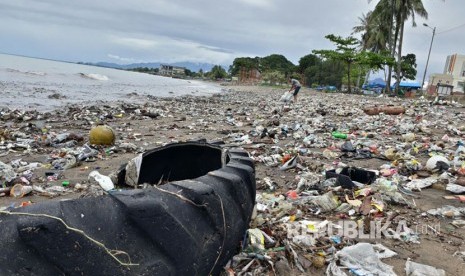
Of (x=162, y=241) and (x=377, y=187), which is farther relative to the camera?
(x=377, y=187)

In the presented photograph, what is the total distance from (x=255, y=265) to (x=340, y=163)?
10.6ft

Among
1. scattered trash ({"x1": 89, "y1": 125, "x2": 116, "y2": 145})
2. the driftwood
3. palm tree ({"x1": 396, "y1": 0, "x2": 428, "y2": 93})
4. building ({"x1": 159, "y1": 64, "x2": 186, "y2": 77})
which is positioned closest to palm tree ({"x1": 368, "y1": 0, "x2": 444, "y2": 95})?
palm tree ({"x1": 396, "y1": 0, "x2": 428, "y2": 93})

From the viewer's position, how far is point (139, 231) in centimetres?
142

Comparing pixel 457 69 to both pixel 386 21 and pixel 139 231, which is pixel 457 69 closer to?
pixel 386 21

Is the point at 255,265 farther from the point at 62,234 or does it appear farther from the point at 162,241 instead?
the point at 62,234

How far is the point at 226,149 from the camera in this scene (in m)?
2.75

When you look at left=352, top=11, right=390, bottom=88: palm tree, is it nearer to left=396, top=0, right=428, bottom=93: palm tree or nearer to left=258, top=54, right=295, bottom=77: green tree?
left=396, top=0, right=428, bottom=93: palm tree

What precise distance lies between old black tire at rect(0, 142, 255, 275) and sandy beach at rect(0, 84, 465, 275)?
0.40 meters

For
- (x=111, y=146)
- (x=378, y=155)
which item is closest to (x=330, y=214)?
(x=378, y=155)

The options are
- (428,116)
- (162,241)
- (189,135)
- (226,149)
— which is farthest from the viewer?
(428,116)

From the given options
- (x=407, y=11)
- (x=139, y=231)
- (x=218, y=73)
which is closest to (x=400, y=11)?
(x=407, y=11)

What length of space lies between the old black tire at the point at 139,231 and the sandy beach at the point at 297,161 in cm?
40

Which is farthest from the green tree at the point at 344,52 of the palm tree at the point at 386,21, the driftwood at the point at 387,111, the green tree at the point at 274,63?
the green tree at the point at 274,63

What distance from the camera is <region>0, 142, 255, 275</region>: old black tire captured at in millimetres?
1180
